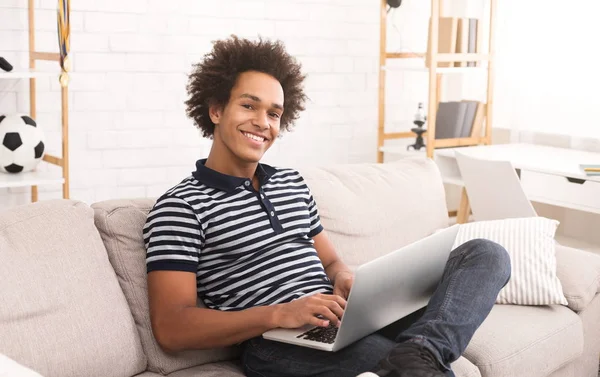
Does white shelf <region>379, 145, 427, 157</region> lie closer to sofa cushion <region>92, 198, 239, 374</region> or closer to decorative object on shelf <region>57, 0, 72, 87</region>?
decorative object on shelf <region>57, 0, 72, 87</region>

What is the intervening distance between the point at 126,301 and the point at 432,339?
0.68 m

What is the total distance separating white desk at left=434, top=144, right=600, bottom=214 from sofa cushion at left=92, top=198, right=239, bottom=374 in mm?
1820

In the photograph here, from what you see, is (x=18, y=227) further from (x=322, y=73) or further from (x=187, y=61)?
(x=322, y=73)

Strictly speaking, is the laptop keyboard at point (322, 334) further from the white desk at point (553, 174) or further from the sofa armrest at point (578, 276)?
the white desk at point (553, 174)

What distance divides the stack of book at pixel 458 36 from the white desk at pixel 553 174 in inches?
20.2

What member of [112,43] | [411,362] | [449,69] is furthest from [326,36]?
[411,362]

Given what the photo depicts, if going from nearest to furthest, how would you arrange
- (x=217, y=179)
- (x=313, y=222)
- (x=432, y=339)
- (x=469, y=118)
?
(x=432, y=339) < (x=217, y=179) < (x=313, y=222) < (x=469, y=118)

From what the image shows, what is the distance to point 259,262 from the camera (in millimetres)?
1832

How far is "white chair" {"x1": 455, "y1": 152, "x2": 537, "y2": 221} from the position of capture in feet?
9.30

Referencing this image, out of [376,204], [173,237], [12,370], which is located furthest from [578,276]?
[12,370]

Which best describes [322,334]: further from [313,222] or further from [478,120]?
[478,120]

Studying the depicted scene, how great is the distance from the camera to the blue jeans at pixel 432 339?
1.63m

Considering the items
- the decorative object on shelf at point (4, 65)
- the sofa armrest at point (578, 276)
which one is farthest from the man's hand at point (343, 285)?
the decorative object on shelf at point (4, 65)

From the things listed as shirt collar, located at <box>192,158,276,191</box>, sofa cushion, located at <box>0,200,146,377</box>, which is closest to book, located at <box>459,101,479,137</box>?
shirt collar, located at <box>192,158,276,191</box>
